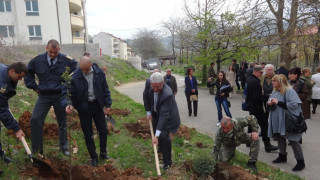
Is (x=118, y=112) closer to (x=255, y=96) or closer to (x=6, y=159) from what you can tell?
(x=6, y=159)

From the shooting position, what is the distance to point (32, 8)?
3186cm

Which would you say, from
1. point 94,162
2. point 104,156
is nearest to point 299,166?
point 104,156

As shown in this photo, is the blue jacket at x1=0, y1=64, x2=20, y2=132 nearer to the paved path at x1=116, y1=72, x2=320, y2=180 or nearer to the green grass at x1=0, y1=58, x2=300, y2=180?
the green grass at x1=0, y1=58, x2=300, y2=180

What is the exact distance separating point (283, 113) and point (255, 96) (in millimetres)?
793

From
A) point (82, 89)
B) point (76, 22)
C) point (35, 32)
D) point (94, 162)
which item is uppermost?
point (76, 22)

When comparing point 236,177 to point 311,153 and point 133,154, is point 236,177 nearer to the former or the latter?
point 133,154

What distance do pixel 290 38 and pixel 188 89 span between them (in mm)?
6672

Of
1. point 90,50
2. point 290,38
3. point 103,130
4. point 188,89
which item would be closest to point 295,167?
point 103,130

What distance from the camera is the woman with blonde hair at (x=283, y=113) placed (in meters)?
4.55

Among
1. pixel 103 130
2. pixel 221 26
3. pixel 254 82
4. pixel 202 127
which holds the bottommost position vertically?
pixel 202 127

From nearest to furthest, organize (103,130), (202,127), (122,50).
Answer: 1. (103,130)
2. (202,127)
3. (122,50)

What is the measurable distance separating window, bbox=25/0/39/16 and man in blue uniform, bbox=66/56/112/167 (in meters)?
32.5

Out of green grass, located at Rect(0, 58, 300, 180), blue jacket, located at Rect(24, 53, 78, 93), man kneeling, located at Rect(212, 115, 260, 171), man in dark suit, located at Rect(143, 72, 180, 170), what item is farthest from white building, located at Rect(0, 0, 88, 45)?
man kneeling, located at Rect(212, 115, 260, 171)

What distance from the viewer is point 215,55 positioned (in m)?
14.9
